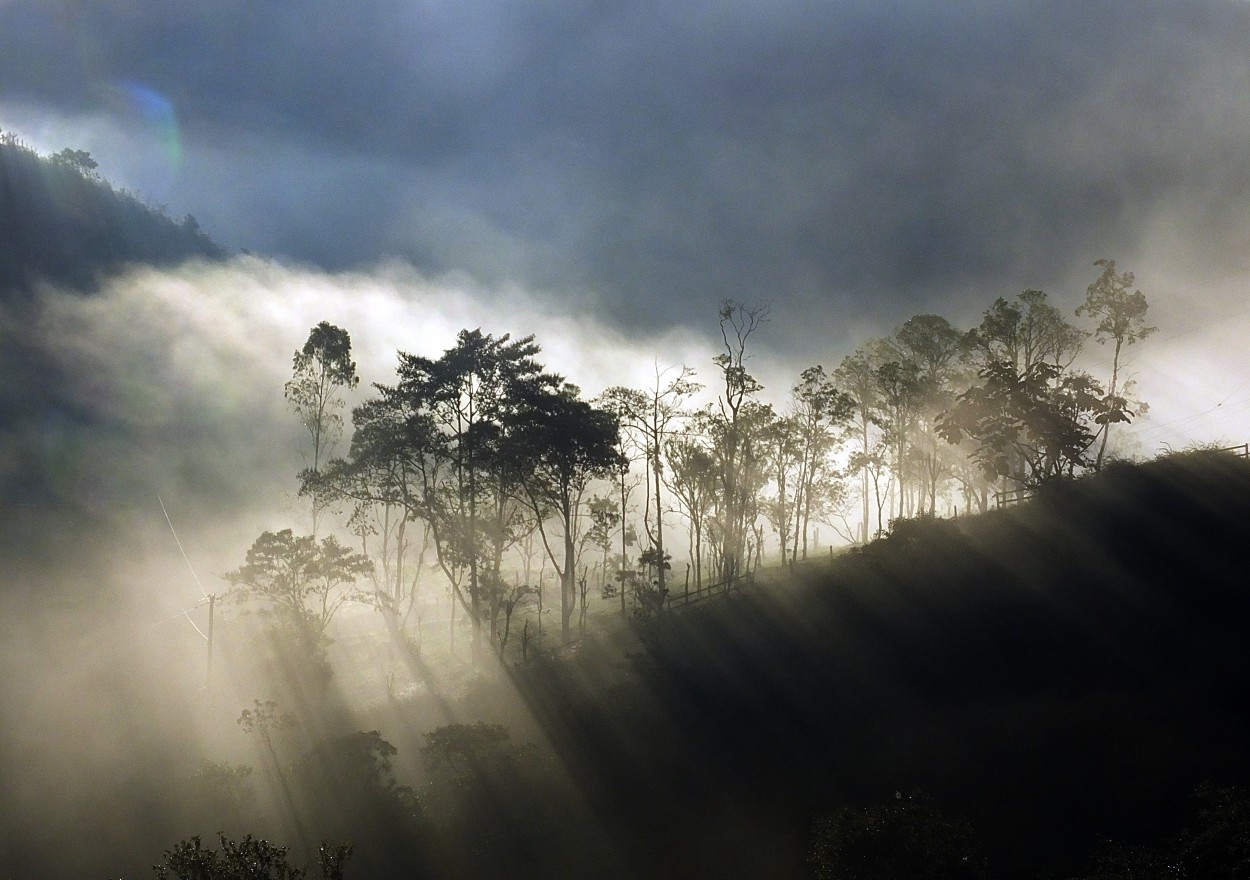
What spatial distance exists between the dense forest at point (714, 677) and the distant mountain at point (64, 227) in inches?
2982

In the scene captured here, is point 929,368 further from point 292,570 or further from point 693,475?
point 292,570

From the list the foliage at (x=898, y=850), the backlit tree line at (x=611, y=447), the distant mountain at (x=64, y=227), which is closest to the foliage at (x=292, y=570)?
the backlit tree line at (x=611, y=447)

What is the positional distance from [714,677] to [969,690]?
13064 millimetres

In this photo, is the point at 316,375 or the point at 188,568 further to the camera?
the point at 188,568

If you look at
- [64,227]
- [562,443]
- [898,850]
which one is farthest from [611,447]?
[64,227]

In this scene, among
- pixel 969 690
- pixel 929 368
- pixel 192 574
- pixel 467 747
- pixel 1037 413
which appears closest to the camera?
pixel 969 690

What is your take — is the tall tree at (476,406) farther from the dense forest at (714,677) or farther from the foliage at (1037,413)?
the foliage at (1037,413)

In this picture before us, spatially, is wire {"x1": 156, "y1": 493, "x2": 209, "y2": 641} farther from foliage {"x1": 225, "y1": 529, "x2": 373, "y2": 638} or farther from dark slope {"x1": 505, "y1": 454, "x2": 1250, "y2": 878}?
dark slope {"x1": 505, "y1": 454, "x2": 1250, "y2": 878}

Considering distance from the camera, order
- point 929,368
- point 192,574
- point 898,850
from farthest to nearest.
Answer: point 192,574, point 929,368, point 898,850

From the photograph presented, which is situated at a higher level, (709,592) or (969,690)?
(709,592)

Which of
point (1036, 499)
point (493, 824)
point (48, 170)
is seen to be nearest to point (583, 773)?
point (493, 824)

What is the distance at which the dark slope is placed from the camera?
2856 cm

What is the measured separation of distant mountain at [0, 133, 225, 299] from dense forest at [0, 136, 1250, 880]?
7574cm

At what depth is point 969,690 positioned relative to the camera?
35875 millimetres
